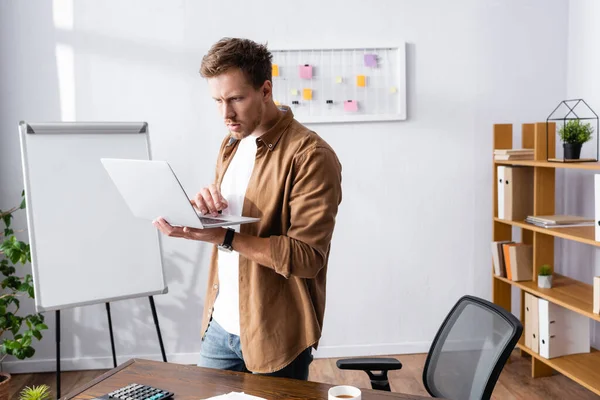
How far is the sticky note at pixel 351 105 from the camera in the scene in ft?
12.5

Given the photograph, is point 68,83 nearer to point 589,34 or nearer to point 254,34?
point 254,34

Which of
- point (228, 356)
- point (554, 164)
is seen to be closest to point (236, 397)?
point (228, 356)

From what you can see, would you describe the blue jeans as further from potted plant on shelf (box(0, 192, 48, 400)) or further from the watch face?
potted plant on shelf (box(0, 192, 48, 400))

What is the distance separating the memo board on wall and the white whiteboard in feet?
3.49

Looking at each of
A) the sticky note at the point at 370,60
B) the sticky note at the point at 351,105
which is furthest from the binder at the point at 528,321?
the sticky note at the point at 370,60

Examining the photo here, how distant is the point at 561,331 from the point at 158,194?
2553 millimetres

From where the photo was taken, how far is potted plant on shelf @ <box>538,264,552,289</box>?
Answer: 3.49m

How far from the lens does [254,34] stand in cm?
378

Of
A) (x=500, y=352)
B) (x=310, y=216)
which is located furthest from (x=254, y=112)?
(x=500, y=352)

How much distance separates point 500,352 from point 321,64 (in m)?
2.50

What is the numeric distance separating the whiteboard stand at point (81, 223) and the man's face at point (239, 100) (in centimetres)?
139

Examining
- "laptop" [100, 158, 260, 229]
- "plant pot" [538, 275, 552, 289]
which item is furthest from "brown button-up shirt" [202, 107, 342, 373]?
"plant pot" [538, 275, 552, 289]

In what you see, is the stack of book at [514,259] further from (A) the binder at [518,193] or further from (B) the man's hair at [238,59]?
(B) the man's hair at [238,59]

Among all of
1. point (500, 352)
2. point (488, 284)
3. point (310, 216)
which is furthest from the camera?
point (488, 284)
